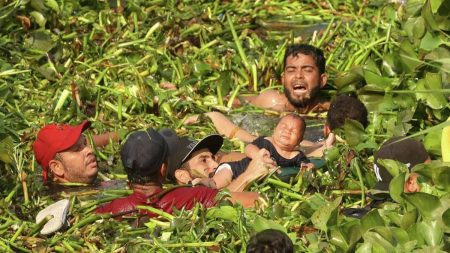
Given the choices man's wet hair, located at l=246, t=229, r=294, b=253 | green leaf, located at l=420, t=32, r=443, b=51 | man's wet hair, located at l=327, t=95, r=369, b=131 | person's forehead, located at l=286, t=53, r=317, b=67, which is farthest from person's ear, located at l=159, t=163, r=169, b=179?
person's forehead, located at l=286, t=53, r=317, b=67

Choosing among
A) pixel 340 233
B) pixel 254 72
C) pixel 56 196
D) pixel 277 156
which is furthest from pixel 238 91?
pixel 340 233

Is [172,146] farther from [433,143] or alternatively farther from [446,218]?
[446,218]

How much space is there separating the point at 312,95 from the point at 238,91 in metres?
0.52

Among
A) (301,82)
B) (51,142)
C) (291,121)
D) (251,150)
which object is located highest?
(51,142)

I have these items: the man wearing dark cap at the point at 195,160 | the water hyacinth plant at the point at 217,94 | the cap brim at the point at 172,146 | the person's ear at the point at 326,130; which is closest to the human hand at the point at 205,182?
the man wearing dark cap at the point at 195,160

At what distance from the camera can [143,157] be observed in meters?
6.73

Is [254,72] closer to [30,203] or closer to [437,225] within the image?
[30,203]

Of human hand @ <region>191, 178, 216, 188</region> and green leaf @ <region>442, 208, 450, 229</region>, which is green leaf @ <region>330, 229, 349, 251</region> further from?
human hand @ <region>191, 178, 216, 188</region>

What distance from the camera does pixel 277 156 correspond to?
7.86m

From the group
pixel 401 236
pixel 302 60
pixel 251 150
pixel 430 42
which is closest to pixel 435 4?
pixel 430 42

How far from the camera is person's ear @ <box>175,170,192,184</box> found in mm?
7637

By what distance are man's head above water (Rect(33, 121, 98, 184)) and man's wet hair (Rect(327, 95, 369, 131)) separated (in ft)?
5.12

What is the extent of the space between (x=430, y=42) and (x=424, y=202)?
2.72 metres

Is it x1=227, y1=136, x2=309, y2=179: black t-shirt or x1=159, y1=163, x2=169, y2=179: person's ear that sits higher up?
x1=159, y1=163, x2=169, y2=179: person's ear
